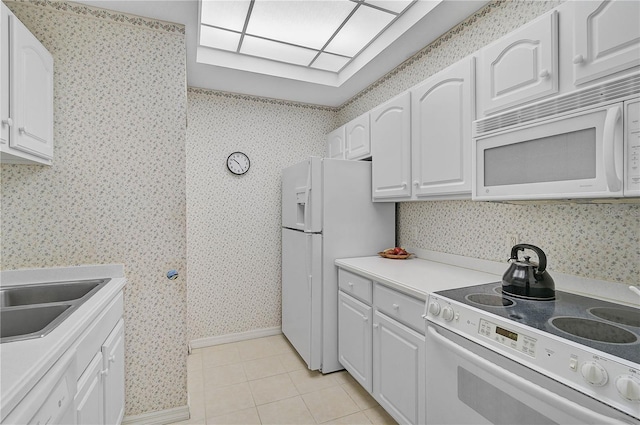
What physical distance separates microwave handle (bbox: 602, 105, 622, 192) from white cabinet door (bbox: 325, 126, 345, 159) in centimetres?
224

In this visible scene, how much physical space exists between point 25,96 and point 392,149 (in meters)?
2.15

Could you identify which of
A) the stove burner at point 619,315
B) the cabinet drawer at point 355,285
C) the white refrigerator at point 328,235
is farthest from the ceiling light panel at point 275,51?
the stove burner at point 619,315

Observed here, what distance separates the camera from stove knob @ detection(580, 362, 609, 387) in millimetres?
857

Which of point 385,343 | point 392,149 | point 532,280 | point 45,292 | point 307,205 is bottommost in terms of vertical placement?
point 385,343

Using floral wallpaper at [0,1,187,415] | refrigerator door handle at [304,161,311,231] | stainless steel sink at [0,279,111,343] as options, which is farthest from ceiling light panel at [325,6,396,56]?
stainless steel sink at [0,279,111,343]

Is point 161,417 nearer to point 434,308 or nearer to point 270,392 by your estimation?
point 270,392

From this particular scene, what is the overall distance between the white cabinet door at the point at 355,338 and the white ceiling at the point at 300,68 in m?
1.99

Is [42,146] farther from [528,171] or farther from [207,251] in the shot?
[528,171]

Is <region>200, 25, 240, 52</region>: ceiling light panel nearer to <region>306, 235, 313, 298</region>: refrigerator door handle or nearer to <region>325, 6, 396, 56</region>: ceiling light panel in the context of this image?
<region>325, 6, 396, 56</region>: ceiling light panel

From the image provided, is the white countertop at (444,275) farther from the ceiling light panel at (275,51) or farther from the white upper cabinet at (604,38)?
the ceiling light panel at (275,51)

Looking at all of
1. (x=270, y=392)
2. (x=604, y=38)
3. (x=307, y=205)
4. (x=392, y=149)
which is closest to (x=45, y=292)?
(x=270, y=392)

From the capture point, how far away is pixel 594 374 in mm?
872

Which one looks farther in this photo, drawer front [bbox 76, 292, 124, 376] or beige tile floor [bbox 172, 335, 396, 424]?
beige tile floor [bbox 172, 335, 396, 424]

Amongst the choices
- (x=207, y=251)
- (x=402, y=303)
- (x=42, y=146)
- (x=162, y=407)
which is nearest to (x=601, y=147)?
(x=402, y=303)
